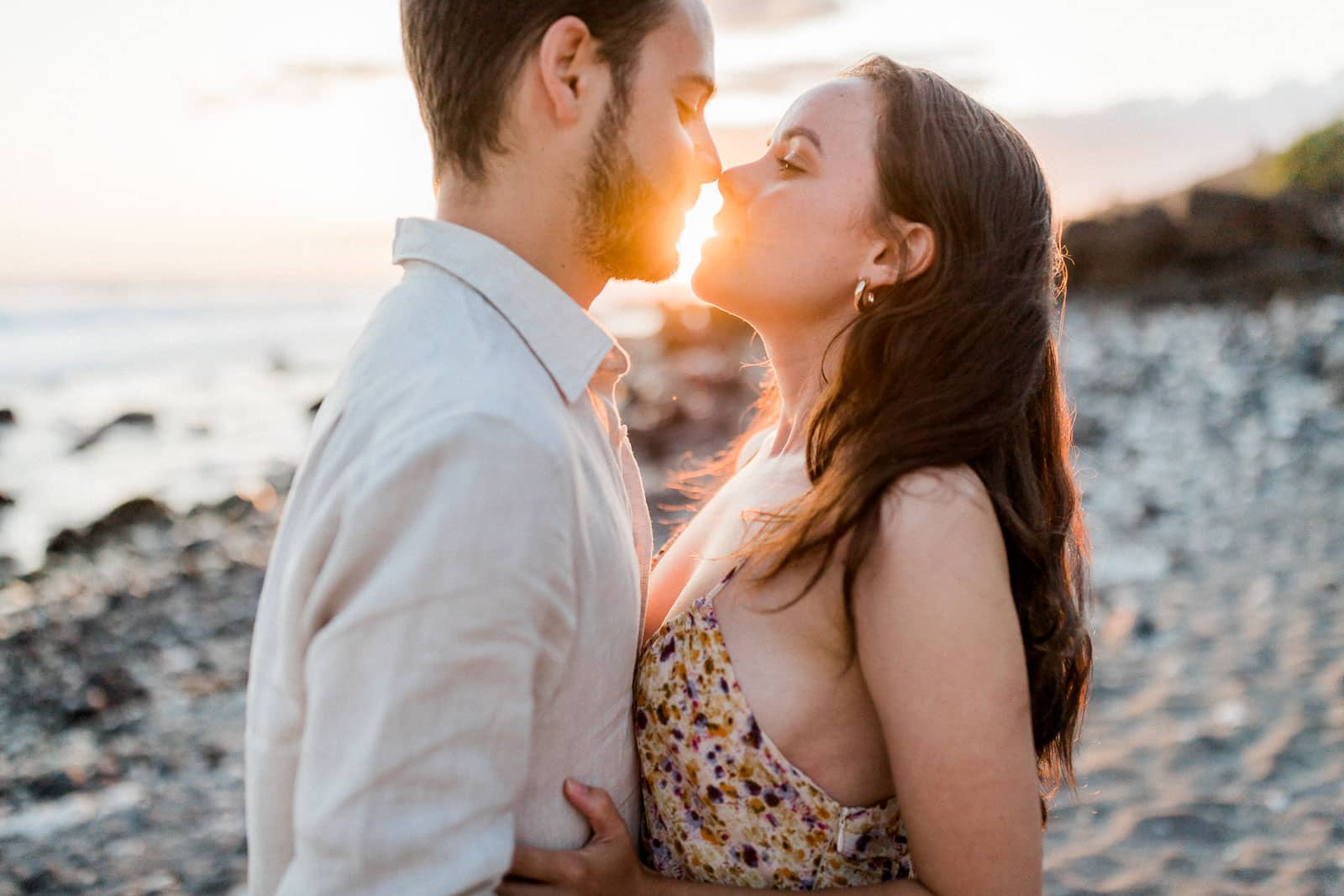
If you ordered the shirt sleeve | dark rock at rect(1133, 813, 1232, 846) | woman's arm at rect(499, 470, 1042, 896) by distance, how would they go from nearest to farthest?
1. the shirt sleeve
2. woman's arm at rect(499, 470, 1042, 896)
3. dark rock at rect(1133, 813, 1232, 846)

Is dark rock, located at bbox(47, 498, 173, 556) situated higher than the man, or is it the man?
the man

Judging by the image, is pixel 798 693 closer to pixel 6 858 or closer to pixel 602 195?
pixel 602 195

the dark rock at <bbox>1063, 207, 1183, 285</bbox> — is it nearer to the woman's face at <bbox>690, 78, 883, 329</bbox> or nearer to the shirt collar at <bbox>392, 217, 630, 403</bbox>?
the woman's face at <bbox>690, 78, 883, 329</bbox>

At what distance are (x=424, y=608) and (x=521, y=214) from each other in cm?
89

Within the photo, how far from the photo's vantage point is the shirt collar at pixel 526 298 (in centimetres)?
190

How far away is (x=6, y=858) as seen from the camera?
472 centimetres

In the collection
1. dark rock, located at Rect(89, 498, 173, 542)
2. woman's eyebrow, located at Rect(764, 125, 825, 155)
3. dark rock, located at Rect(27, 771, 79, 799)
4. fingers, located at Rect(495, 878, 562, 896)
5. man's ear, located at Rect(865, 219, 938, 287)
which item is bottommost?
dark rock, located at Rect(27, 771, 79, 799)

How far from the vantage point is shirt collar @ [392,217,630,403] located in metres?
1.90

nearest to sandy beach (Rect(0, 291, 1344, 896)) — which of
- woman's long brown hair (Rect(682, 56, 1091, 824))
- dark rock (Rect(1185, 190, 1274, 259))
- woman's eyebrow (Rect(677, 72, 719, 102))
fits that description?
woman's long brown hair (Rect(682, 56, 1091, 824))

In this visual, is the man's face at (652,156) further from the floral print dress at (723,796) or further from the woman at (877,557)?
the floral print dress at (723,796)

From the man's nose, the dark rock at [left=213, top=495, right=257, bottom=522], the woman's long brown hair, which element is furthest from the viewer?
the dark rock at [left=213, top=495, right=257, bottom=522]

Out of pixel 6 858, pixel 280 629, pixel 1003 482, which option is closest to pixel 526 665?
pixel 280 629

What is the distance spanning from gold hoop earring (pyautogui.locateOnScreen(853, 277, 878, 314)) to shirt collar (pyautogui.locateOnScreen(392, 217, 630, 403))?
2.92 ft

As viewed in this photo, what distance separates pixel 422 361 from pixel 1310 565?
7.68 metres
